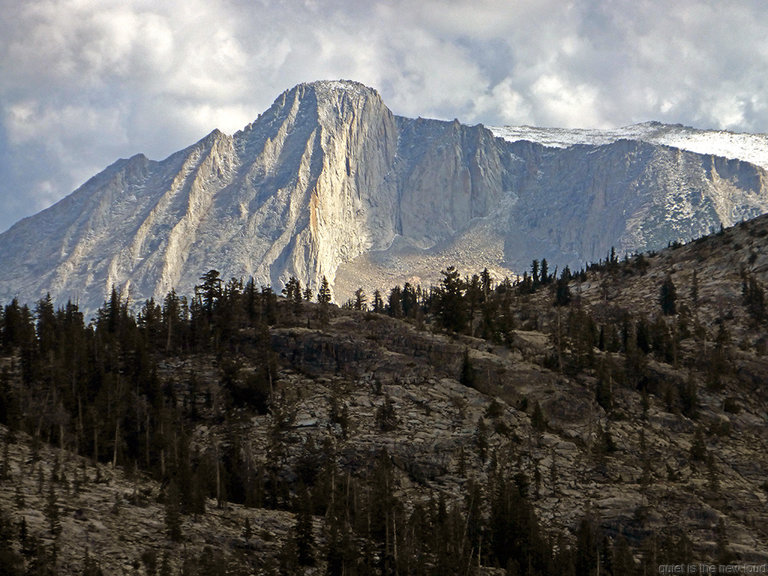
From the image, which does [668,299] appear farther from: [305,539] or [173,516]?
[173,516]

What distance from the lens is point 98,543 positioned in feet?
204

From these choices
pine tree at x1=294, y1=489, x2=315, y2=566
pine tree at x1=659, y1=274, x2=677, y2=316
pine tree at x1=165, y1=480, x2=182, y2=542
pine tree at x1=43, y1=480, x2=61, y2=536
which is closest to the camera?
pine tree at x1=43, y1=480, x2=61, y2=536

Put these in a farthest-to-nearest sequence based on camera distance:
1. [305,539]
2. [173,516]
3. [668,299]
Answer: [668,299]
[305,539]
[173,516]

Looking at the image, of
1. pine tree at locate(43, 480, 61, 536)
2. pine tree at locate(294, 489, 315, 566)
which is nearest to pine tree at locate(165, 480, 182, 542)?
pine tree at locate(43, 480, 61, 536)

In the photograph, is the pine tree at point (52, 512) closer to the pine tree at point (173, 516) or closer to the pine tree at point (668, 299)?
the pine tree at point (173, 516)

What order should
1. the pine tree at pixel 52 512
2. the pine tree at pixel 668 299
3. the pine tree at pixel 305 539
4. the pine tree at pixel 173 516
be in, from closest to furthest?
the pine tree at pixel 52 512 < the pine tree at pixel 173 516 < the pine tree at pixel 305 539 < the pine tree at pixel 668 299

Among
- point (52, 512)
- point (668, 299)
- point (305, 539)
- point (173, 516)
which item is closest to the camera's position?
point (52, 512)

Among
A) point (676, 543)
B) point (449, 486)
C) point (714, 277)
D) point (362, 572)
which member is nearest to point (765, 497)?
point (676, 543)

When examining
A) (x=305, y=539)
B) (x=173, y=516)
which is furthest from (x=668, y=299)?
(x=173, y=516)

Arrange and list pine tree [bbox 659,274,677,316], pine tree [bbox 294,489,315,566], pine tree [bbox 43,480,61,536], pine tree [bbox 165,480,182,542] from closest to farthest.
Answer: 1. pine tree [bbox 43,480,61,536]
2. pine tree [bbox 165,480,182,542]
3. pine tree [bbox 294,489,315,566]
4. pine tree [bbox 659,274,677,316]

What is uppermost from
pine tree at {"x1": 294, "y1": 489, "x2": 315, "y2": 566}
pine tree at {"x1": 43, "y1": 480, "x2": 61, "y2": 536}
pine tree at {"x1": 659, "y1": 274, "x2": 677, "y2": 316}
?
pine tree at {"x1": 659, "y1": 274, "x2": 677, "y2": 316}

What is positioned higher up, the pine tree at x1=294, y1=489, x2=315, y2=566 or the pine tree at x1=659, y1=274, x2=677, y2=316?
the pine tree at x1=659, y1=274, x2=677, y2=316

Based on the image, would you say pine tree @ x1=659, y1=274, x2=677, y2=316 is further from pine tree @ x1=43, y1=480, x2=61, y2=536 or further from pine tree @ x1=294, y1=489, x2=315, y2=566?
pine tree @ x1=43, y1=480, x2=61, y2=536

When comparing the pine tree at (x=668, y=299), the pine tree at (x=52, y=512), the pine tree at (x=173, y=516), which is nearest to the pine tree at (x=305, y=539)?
the pine tree at (x=173, y=516)
